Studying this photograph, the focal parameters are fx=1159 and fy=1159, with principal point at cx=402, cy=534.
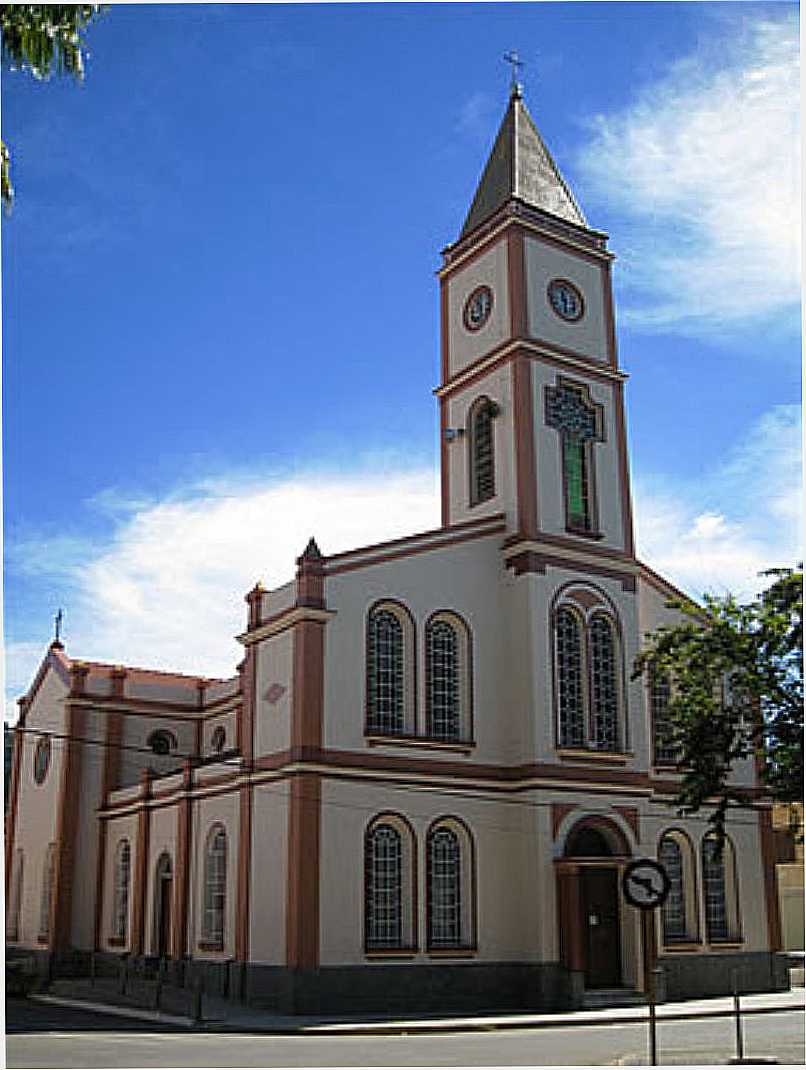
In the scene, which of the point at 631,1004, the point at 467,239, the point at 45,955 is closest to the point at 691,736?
the point at 631,1004

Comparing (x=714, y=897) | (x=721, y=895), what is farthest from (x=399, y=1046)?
(x=721, y=895)

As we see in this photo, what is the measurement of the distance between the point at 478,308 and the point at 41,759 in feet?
59.2

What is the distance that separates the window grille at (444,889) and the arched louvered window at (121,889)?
952cm

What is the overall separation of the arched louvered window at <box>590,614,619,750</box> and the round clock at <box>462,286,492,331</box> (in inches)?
320

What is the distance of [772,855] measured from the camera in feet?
91.4

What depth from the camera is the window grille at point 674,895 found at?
2580 centimetres

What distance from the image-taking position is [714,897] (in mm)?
26781

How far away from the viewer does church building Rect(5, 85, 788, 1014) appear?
22.4 meters

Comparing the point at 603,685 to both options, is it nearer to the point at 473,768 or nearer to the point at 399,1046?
the point at 473,768

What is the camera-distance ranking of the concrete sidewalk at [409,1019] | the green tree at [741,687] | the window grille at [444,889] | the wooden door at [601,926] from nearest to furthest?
the green tree at [741,687], the concrete sidewalk at [409,1019], the window grille at [444,889], the wooden door at [601,926]

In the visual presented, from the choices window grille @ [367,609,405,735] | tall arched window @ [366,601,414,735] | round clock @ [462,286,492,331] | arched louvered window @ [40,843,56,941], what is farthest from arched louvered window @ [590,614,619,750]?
arched louvered window @ [40,843,56,941]

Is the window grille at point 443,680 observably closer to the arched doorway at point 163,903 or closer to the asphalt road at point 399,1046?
the asphalt road at point 399,1046

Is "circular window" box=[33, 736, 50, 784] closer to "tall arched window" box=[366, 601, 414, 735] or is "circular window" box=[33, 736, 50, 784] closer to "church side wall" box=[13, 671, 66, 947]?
"church side wall" box=[13, 671, 66, 947]

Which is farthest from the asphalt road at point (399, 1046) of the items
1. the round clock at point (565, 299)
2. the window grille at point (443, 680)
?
the round clock at point (565, 299)
